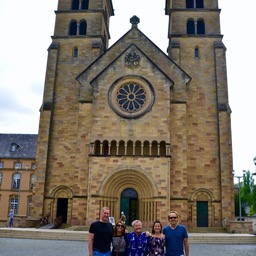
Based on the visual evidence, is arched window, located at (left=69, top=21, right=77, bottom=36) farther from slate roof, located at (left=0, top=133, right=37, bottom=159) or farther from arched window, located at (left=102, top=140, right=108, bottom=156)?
slate roof, located at (left=0, top=133, right=37, bottom=159)

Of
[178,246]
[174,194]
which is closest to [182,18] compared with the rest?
[174,194]

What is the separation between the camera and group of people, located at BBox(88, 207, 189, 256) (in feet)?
25.1

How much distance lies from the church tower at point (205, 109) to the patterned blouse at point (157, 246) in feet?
82.5

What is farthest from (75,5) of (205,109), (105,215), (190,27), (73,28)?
(105,215)

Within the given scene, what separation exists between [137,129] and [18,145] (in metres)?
34.5

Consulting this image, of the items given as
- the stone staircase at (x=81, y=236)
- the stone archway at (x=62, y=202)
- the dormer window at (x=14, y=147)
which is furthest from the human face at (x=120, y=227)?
the dormer window at (x=14, y=147)

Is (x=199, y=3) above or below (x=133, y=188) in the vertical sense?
above

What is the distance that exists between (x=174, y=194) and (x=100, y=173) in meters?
7.03

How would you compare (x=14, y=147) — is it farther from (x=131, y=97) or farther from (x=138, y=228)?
(x=138, y=228)

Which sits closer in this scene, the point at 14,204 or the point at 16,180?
the point at 14,204

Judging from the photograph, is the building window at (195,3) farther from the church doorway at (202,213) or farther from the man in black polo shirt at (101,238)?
the man in black polo shirt at (101,238)

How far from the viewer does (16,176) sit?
57719 millimetres

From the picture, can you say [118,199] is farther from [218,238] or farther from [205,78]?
[205,78]

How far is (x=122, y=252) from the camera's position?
782 cm
